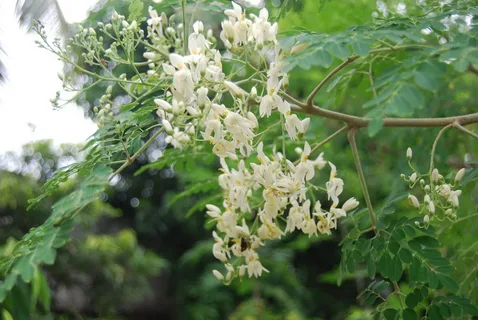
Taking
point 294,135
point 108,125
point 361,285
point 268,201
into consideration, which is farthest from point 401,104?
point 361,285

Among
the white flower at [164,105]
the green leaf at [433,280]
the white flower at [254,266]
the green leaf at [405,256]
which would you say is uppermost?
the white flower at [164,105]

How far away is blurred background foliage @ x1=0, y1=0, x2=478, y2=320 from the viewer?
1.97 metres

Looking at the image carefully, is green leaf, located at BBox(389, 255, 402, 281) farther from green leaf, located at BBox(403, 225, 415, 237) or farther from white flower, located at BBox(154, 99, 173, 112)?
white flower, located at BBox(154, 99, 173, 112)

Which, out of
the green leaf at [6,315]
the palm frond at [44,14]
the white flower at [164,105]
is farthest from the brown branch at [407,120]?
the palm frond at [44,14]

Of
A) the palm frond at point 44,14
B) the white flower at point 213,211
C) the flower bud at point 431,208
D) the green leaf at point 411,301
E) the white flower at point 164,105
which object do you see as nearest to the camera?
the white flower at point 164,105

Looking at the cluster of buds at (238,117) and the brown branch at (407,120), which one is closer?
the cluster of buds at (238,117)

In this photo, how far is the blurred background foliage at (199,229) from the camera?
6.47 feet

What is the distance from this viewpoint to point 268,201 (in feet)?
4.55

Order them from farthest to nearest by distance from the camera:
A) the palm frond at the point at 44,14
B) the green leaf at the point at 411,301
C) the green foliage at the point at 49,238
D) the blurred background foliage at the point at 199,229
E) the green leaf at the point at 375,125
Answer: the palm frond at the point at 44,14 → the blurred background foliage at the point at 199,229 → the green leaf at the point at 411,301 → the green foliage at the point at 49,238 → the green leaf at the point at 375,125

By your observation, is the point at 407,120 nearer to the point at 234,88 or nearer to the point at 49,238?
the point at 234,88

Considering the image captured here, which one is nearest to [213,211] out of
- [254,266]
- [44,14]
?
[254,266]

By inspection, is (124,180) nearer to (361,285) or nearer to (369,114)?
(361,285)

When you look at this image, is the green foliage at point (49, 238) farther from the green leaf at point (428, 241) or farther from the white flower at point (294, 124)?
the green leaf at point (428, 241)

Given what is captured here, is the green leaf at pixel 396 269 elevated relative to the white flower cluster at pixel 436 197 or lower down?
lower down
